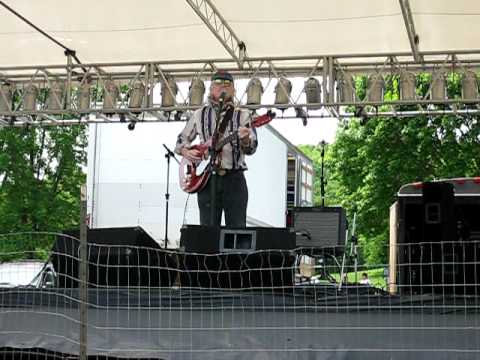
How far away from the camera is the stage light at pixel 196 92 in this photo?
350 inches

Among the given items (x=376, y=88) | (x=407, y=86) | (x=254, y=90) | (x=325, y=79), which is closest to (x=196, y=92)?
(x=254, y=90)

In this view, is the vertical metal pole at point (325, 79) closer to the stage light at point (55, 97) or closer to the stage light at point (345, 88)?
the stage light at point (345, 88)

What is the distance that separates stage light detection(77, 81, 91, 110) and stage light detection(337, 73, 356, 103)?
10.6 ft

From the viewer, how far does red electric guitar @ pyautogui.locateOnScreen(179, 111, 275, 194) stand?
4.91 metres

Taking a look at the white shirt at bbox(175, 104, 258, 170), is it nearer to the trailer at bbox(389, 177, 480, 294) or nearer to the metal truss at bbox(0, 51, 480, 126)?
the trailer at bbox(389, 177, 480, 294)

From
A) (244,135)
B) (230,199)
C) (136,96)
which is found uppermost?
(136,96)

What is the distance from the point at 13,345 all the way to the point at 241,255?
1.40 m

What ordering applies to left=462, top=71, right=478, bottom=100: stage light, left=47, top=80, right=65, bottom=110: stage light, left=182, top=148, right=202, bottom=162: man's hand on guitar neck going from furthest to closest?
left=47, top=80, right=65, bottom=110: stage light → left=462, top=71, right=478, bottom=100: stage light → left=182, top=148, right=202, bottom=162: man's hand on guitar neck

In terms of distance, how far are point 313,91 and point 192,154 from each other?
3940 millimetres

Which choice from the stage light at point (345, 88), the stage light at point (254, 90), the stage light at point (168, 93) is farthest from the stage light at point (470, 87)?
the stage light at point (168, 93)

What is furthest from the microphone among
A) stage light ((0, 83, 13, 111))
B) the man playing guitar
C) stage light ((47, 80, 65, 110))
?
stage light ((0, 83, 13, 111))

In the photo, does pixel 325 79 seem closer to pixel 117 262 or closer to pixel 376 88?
pixel 376 88

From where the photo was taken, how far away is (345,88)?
878 centimetres

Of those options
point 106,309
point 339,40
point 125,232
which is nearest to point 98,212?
point 339,40
